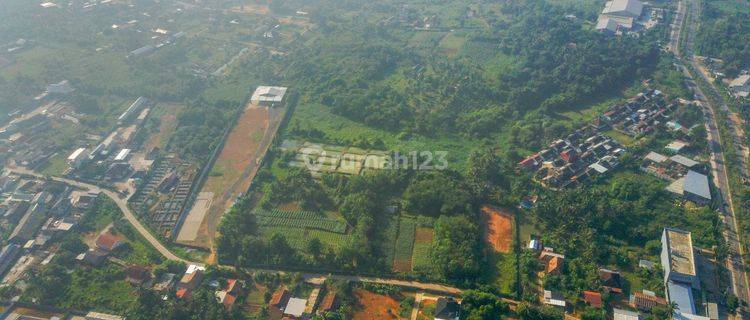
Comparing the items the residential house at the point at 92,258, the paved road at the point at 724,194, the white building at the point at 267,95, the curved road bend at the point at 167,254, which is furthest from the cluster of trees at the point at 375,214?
the paved road at the point at 724,194

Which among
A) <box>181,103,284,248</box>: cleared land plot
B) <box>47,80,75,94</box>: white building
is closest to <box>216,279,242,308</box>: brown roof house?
<box>181,103,284,248</box>: cleared land plot

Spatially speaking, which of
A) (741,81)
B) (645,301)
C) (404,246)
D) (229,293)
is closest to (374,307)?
(404,246)

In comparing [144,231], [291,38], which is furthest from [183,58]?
[144,231]

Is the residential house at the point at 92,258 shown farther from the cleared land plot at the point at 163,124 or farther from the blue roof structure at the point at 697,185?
the blue roof structure at the point at 697,185

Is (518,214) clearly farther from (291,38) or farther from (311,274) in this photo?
(291,38)

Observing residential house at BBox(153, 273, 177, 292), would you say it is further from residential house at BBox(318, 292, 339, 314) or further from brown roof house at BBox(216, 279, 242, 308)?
residential house at BBox(318, 292, 339, 314)

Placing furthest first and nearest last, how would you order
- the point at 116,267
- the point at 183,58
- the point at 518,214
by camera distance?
the point at 183,58 → the point at 518,214 → the point at 116,267
